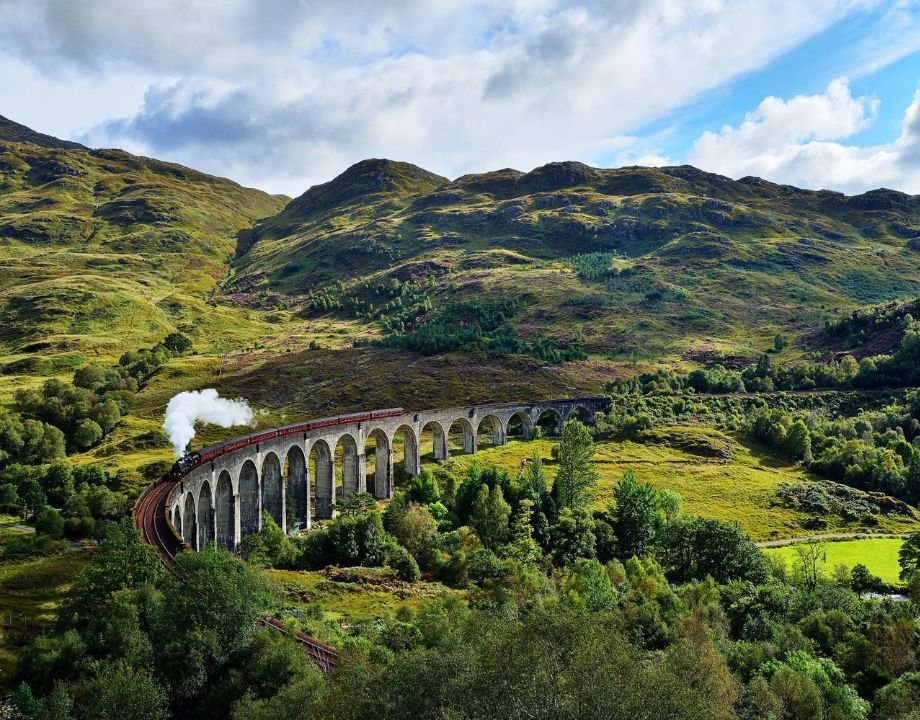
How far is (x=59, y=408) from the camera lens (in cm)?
10081

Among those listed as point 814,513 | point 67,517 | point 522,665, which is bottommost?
point 814,513

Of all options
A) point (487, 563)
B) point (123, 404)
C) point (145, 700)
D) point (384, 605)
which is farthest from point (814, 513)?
point (123, 404)

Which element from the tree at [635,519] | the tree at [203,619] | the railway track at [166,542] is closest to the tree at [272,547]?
the railway track at [166,542]

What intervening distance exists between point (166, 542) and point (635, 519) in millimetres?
41756

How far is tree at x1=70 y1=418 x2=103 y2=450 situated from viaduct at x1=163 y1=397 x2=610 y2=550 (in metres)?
35.5

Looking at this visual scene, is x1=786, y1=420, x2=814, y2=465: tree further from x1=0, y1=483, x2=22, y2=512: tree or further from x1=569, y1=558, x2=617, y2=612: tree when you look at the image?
x1=0, y1=483, x2=22, y2=512: tree

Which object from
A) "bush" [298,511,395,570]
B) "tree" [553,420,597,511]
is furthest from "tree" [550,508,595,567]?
"bush" [298,511,395,570]

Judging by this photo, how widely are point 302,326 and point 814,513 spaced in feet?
495

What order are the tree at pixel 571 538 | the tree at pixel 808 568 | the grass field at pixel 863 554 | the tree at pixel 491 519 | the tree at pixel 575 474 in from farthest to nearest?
the tree at pixel 575 474 → the tree at pixel 491 519 → the grass field at pixel 863 554 → the tree at pixel 571 538 → the tree at pixel 808 568

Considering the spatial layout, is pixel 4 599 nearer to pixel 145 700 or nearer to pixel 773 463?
pixel 145 700

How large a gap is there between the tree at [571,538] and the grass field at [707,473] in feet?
45.5

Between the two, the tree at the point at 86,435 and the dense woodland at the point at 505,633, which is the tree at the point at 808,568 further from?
the tree at the point at 86,435

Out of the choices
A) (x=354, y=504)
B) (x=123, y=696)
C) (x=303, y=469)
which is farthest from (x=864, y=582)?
(x=123, y=696)

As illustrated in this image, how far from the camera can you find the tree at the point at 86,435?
310 ft
